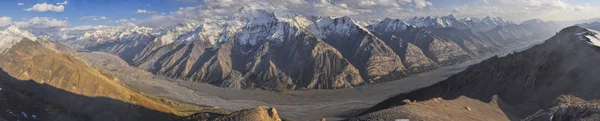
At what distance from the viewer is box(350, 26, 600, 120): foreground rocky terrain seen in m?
85.2

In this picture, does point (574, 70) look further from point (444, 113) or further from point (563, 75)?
point (444, 113)

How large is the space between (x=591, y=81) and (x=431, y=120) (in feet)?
325

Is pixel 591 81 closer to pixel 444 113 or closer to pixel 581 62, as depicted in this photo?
pixel 581 62

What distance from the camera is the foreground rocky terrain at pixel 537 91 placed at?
280ft

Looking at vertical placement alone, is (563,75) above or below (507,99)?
above

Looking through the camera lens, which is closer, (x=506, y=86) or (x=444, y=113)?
(x=444, y=113)

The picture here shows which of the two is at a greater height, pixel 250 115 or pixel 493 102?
pixel 250 115

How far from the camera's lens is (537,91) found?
6220 inches

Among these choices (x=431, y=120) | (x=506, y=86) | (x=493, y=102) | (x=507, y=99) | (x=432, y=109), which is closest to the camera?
(x=431, y=120)

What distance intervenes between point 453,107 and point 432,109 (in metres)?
17.4

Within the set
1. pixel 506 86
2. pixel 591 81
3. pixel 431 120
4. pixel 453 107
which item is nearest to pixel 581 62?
pixel 591 81

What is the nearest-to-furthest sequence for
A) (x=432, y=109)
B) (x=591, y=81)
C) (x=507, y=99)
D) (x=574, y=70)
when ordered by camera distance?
(x=432, y=109), (x=591, y=81), (x=574, y=70), (x=507, y=99)

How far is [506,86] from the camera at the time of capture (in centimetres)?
18300

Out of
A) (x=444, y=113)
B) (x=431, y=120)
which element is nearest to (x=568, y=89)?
(x=444, y=113)
